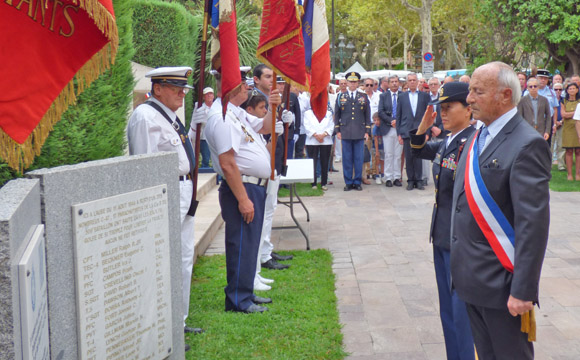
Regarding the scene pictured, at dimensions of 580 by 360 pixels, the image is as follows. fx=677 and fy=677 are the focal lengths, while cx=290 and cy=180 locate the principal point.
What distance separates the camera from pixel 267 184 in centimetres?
624

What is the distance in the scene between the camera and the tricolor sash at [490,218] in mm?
3242

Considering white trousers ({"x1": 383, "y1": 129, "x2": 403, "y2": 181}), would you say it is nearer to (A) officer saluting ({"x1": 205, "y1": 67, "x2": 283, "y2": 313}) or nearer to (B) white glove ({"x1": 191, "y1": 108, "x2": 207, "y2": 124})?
(A) officer saluting ({"x1": 205, "y1": 67, "x2": 283, "y2": 313})

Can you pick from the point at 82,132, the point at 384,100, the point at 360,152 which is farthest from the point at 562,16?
the point at 82,132

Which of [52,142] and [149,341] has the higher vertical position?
[52,142]

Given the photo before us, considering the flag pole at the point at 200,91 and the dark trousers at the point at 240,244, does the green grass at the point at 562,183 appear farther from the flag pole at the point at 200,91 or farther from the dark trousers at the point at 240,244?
the flag pole at the point at 200,91

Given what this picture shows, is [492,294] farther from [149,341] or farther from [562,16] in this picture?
[562,16]

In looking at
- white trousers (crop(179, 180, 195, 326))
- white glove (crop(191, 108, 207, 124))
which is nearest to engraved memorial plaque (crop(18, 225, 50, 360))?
white trousers (crop(179, 180, 195, 326))

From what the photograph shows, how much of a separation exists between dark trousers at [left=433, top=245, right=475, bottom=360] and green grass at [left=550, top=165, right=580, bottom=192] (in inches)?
369

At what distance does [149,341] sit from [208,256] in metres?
4.23

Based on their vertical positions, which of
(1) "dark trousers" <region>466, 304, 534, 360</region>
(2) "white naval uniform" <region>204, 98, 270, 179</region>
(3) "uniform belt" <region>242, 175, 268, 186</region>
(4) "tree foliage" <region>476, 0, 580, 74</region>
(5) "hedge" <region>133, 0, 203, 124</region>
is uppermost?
(4) "tree foliage" <region>476, 0, 580, 74</region>

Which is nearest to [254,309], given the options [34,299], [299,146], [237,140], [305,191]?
[237,140]

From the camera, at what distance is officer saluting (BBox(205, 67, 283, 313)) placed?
5703 mm

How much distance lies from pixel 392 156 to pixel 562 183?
3462 mm

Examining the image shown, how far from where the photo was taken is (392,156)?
14.3 meters
